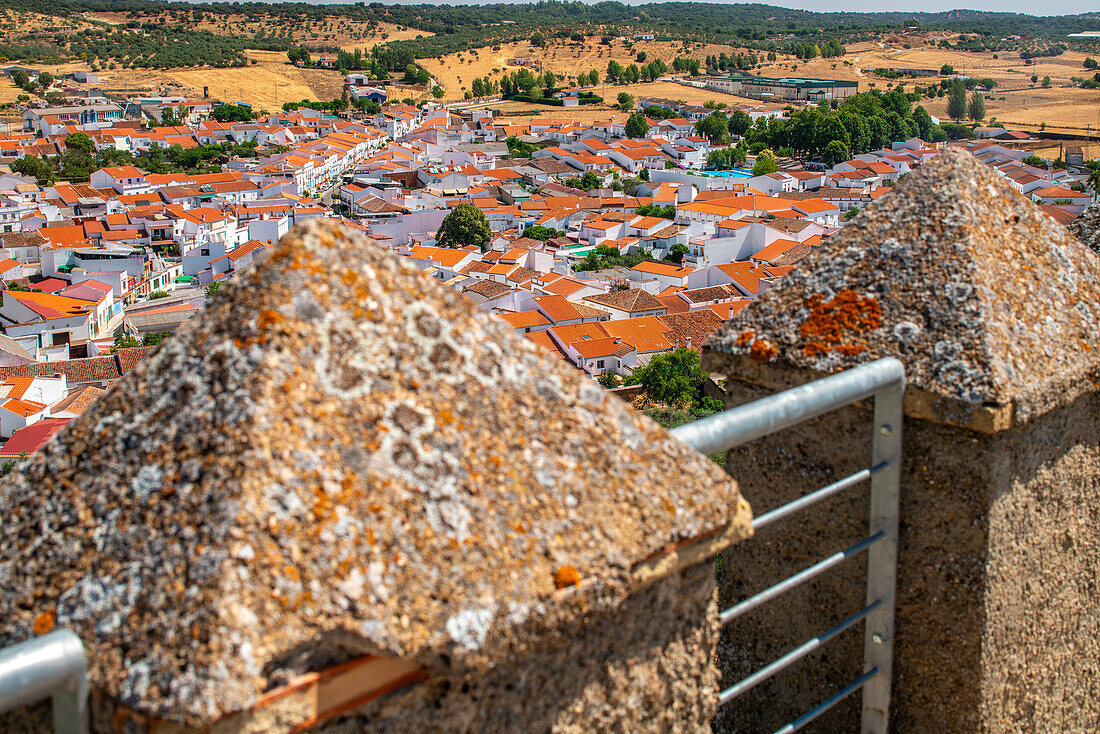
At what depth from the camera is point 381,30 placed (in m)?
108

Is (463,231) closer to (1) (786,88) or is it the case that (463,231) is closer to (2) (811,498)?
(2) (811,498)

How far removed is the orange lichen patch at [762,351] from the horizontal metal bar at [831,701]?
2.15 ft

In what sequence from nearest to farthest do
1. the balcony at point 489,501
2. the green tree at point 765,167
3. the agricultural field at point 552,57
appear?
1. the balcony at point 489,501
2. the green tree at point 765,167
3. the agricultural field at point 552,57

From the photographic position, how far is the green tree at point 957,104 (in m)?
73.0

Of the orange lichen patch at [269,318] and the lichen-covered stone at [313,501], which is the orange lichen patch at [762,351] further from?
the orange lichen patch at [269,318]

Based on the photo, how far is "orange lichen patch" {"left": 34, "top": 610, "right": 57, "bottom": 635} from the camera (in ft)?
3.24

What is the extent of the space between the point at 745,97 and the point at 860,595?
85893 millimetres

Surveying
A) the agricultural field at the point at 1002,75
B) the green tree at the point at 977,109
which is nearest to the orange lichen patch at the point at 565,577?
the agricultural field at the point at 1002,75

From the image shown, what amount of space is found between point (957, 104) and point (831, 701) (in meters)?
80.1

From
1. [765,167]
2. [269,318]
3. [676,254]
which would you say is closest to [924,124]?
[765,167]

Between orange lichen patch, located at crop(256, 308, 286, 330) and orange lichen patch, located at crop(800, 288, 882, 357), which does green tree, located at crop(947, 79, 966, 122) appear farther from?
orange lichen patch, located at crop(256, 308, 286, 330)

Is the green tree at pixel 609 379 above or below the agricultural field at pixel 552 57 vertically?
below

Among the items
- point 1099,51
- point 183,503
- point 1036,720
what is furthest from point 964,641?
point 1099,51

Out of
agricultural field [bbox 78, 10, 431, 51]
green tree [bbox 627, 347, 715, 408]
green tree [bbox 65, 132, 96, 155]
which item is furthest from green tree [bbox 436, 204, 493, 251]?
agricultural field [bbox 78, 10, 431, 51]
